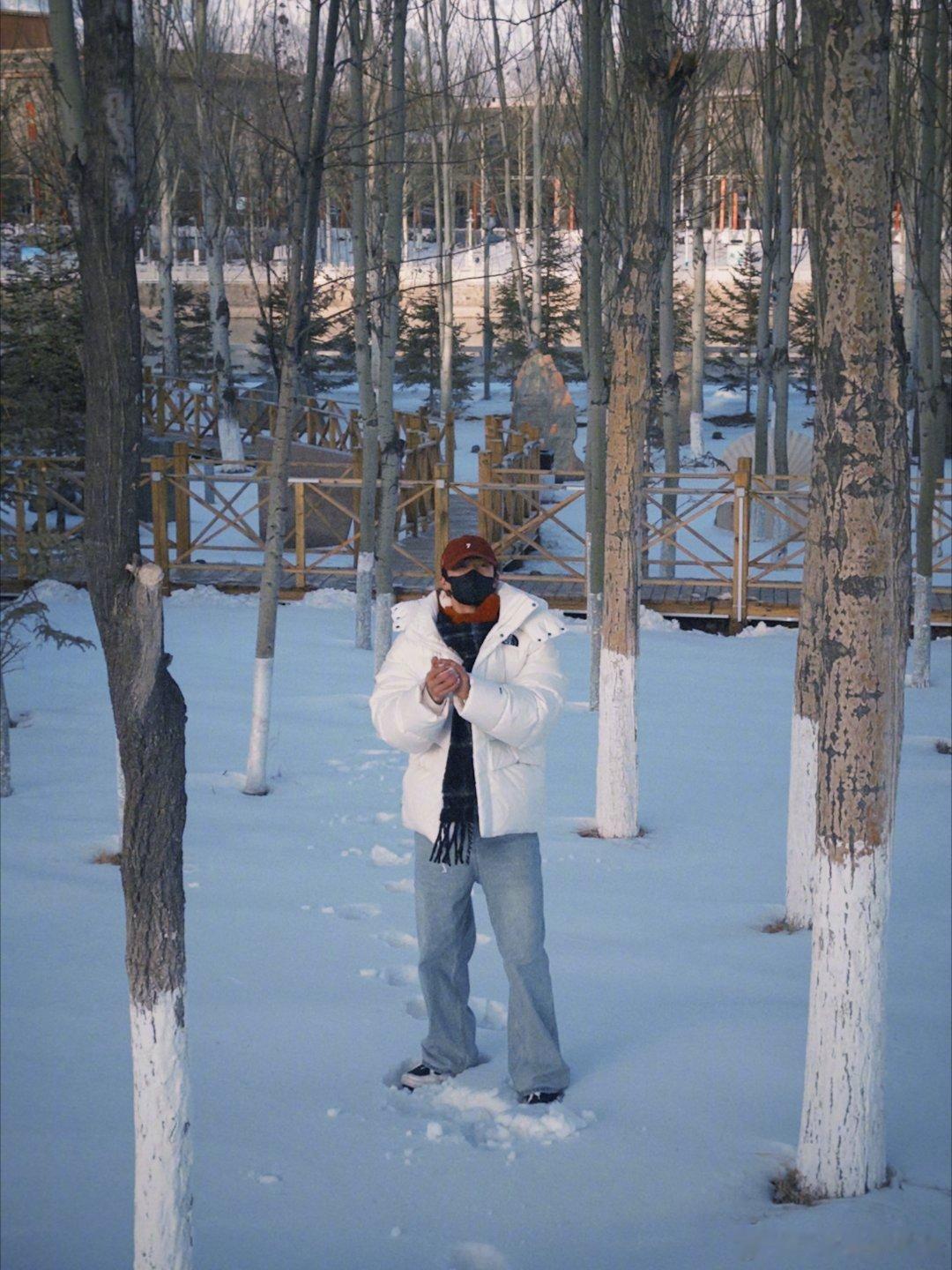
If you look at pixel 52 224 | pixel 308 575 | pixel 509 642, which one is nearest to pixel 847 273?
Answer: pixel 509 642

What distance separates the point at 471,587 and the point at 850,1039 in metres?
1.34

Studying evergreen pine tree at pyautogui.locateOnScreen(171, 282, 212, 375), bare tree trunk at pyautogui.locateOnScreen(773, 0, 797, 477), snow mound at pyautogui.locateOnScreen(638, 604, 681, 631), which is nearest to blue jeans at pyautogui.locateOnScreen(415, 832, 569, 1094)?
snow mound at pyautogui.locateOnScreen(638, 604, 681, 631)

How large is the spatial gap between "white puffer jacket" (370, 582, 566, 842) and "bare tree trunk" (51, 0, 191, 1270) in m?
0.76

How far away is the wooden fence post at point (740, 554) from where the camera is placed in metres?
11.1

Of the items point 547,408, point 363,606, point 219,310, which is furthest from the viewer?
point 547,408

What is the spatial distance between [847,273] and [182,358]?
83.6 ft

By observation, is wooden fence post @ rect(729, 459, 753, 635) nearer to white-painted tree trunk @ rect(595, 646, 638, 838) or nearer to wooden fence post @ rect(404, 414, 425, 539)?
wooden fence post @ rect(404, 414, 425, 539)

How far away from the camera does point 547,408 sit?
61.1 feet

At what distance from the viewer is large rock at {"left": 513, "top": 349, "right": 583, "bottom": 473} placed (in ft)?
60.1

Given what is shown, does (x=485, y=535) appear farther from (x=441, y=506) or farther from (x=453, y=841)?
(x=453, y=841)

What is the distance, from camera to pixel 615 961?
4.38 meters

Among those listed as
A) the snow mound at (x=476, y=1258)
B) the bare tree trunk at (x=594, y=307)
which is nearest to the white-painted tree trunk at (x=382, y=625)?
the bare tree trunk at (x=594, y=307)

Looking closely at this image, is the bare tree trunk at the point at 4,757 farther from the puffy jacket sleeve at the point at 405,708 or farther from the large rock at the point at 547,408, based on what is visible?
the large rock at the point at 547,408

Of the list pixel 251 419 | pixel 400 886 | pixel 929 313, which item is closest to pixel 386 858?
pixel 400 886
